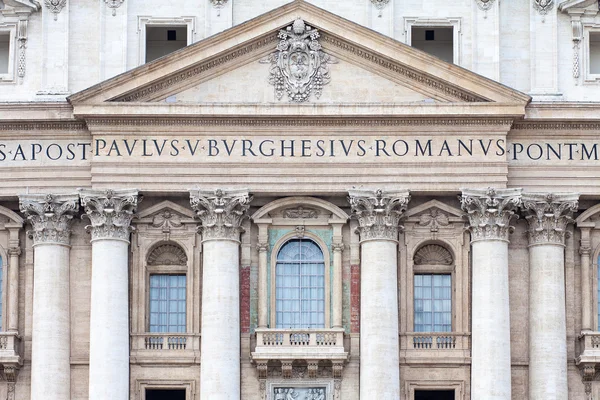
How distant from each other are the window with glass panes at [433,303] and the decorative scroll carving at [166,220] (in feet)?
21.0

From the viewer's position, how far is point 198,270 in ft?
183

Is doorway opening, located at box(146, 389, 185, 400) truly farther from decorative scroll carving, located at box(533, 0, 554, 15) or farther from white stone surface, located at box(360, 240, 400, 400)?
decorative scroll carving, located at box(533, 0, 554, 15)

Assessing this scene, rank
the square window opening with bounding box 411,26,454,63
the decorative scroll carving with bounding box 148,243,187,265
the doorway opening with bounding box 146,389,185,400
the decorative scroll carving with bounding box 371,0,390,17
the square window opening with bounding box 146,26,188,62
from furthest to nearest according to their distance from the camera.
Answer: the square window opening with bounding box 146,26,188,62, the square window opening with bounding box 411,26,454,63, the decorative scroll carving with bounding box 371,0,390,17, the decorative scroll carving with bounding box 148,243,187,265, the doorway opening with bounding box 146,389,185,400

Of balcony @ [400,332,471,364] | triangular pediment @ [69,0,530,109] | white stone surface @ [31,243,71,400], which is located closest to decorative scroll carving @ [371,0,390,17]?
triangular pediment @ [69,0,530,109]

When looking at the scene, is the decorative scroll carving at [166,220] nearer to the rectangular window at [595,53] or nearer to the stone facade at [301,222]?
the stone facade at [301,222]

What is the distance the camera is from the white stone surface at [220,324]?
54281 mm

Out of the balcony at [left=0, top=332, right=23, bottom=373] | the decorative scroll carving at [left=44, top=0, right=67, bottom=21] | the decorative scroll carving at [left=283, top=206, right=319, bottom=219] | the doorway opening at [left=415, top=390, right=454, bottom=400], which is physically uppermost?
the decorative scroll carving at [left=44, top=0, right=67, bottom=21]

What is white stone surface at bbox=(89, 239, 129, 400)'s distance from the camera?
5416cm

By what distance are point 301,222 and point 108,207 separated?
16.5ft

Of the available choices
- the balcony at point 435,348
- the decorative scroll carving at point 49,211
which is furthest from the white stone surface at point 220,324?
the balcony at point 435,348

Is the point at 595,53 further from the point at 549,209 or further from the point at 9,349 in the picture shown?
the point at 9,349

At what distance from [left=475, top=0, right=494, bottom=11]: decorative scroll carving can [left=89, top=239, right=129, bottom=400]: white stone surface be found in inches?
453

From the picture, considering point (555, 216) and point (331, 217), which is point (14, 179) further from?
point (555, 216)

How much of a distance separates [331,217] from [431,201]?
2626mm
